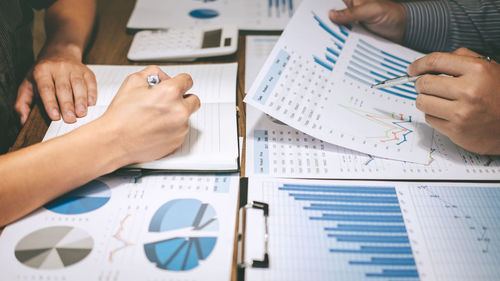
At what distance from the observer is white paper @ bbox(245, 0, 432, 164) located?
68 cm

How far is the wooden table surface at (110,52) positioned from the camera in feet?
2.37

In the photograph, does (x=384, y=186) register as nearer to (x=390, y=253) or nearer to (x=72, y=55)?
(x=390, y=253)

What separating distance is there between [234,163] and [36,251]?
338 mm

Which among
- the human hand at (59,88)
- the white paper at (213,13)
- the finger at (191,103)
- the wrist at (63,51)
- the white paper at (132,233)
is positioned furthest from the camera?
the white paper at (213,13)

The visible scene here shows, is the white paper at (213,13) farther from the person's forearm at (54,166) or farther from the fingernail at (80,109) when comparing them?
the person's forearm at (54,166)

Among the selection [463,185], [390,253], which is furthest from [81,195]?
[463,185]

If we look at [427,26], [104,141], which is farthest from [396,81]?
[104,141]

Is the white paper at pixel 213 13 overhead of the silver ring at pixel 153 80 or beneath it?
overhead

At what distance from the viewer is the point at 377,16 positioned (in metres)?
0.89

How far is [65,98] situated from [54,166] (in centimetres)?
23

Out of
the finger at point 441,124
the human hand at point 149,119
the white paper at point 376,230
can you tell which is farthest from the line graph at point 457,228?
the human hand at point 149,119

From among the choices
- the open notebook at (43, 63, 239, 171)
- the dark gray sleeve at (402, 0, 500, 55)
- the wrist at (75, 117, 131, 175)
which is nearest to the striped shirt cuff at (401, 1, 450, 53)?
the dark gray sleeve at (402, 0, 500, 55)

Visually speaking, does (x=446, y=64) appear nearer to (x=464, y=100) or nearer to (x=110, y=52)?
(x=464, y=100)

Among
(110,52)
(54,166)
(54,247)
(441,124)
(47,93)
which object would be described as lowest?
(54,247)
